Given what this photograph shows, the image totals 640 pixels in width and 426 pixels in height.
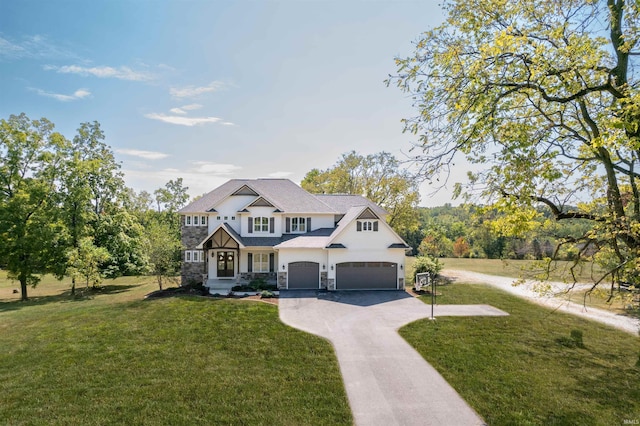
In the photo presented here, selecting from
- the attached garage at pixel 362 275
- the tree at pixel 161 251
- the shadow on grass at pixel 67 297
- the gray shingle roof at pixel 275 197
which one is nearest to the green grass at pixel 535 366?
the attached garage at pixel 362 275

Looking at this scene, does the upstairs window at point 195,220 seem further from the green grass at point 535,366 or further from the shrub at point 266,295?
the green grass at point 535,366

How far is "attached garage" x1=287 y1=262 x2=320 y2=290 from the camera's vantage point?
2402cm

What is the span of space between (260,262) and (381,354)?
49.0ft

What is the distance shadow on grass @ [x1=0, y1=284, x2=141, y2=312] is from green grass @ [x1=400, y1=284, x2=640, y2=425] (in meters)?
24.1

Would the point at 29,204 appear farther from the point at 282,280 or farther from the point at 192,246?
the point at 282,280

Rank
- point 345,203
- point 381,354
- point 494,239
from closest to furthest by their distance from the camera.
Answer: point 381,354 < point 345,203 < point 494,239

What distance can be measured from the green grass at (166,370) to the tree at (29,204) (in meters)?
8.14

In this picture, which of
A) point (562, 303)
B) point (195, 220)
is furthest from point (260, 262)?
point (562, 303)

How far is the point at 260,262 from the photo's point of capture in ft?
84.4

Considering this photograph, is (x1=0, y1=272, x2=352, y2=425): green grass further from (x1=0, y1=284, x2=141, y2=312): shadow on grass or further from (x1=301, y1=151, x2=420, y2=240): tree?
(x1=301, y1=151, x2=420, y2=240): tree

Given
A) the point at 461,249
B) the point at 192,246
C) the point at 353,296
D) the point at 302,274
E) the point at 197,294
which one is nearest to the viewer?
the point at 353,296

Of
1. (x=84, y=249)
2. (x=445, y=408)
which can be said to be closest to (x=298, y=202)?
(x=84, y=249)

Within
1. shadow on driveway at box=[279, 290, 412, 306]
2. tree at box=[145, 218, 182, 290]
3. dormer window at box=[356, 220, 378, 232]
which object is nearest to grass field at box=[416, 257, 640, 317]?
shadow on driveway at box=[279, 290, 412, 306]

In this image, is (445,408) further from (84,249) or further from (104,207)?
(104,207)
